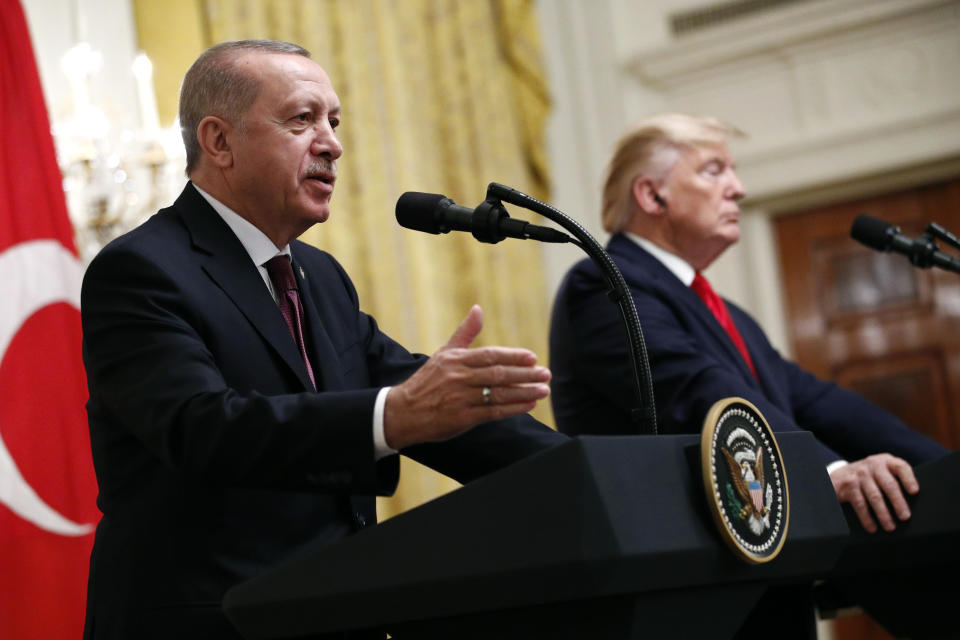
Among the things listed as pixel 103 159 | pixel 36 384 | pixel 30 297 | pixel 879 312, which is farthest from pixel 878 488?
pixel 879 312

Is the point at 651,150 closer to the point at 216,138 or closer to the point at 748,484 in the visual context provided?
the point at 216,138

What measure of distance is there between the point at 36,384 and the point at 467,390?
6.03 ft

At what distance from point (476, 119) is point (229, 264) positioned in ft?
12.6

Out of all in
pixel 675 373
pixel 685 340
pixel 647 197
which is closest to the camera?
pixel 675 373

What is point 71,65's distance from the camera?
11.7ft

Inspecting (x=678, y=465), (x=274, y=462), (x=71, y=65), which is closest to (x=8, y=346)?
(x=71, y=65)

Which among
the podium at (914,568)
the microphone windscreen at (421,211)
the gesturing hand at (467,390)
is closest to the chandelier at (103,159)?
the microphone windscreen at (421,211)

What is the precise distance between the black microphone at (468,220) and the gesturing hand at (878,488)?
2.84 ft

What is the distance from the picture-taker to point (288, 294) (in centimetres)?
177

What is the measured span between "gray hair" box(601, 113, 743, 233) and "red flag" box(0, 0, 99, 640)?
56.7 inches

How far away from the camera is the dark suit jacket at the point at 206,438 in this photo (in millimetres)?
1358

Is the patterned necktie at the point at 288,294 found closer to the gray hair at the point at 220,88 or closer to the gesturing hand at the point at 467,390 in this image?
the gray hair at the point at 220,88

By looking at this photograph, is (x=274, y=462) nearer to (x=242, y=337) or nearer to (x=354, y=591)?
(x=354, y=591)

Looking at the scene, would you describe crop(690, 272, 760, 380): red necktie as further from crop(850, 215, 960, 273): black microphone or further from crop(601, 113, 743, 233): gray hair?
crop(850, 215, 960, 273): black microphone
